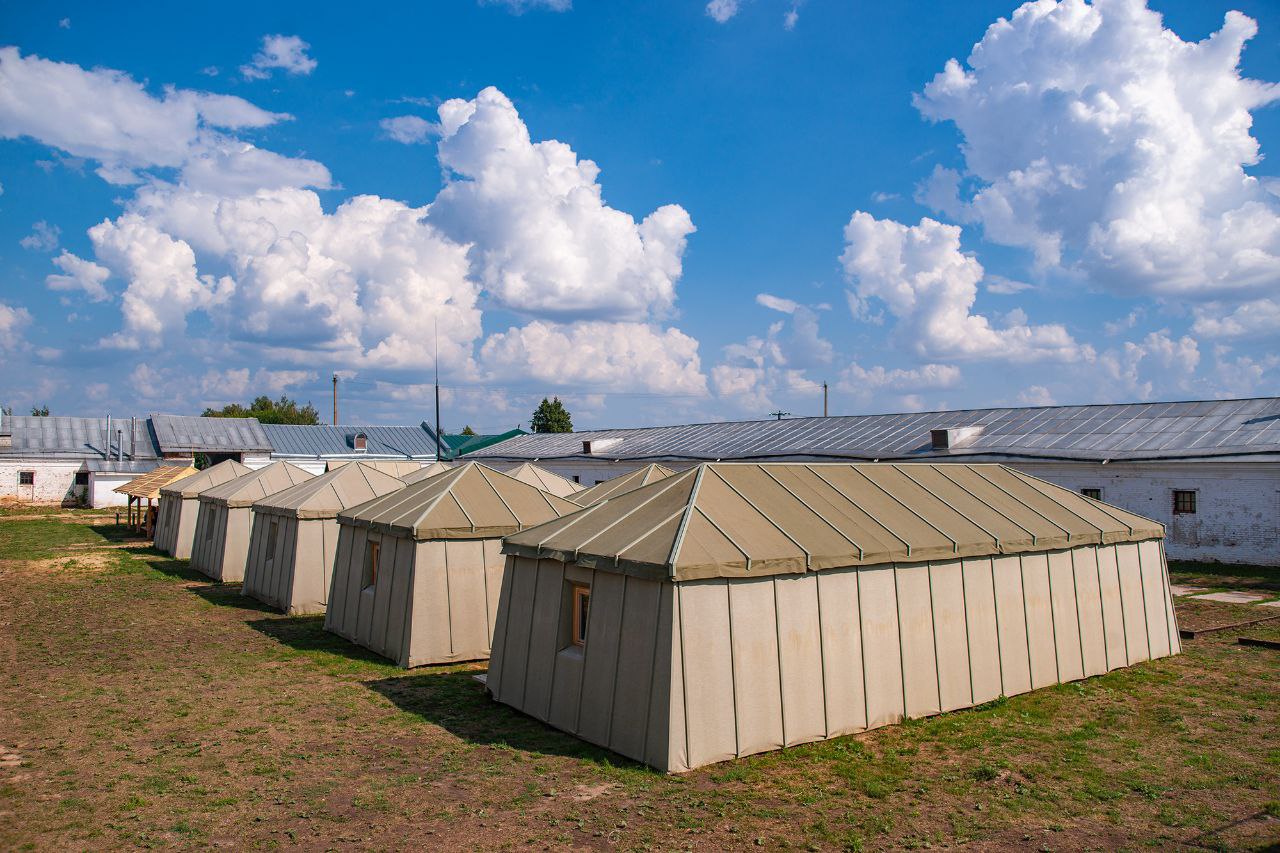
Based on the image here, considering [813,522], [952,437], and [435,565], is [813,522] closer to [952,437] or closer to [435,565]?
[435,565]

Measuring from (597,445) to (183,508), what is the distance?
62.8ft

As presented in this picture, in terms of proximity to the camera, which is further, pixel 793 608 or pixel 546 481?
pixel 546 481

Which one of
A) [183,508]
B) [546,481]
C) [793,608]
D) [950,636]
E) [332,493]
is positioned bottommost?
[950,636]

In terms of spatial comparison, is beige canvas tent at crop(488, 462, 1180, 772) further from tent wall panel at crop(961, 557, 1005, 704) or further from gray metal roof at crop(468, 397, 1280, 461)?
gray metal roof at crop(468, 397, 1280, 461)

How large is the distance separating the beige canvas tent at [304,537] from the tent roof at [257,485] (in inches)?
133

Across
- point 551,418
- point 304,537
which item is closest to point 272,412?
point 551,418

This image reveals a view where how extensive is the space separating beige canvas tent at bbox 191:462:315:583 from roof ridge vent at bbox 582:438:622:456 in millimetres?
A: 17974

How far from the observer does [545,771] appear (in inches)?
330

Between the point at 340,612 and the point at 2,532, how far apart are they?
1030 inches

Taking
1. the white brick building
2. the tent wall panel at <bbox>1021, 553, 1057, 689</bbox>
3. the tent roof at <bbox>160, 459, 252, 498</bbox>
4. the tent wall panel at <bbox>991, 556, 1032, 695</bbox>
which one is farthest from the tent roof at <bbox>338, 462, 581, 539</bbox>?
the white brick building

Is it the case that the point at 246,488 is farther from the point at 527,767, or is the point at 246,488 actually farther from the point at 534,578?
the point at 527,767

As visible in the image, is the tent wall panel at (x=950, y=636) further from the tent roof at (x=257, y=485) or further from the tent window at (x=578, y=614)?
the tent roof at (x=257, y=485)

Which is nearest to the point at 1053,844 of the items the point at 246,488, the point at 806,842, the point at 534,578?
Answer: the point at 806,842

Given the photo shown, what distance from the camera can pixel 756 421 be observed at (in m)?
38.6
